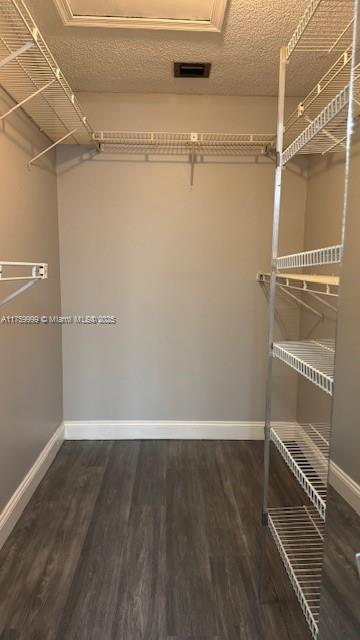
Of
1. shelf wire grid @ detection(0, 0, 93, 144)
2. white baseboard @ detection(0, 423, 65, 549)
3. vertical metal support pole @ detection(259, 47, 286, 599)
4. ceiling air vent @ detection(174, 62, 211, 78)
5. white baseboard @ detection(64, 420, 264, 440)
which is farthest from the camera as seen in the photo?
white baseboard @ detection(64, 420, 264, 440)

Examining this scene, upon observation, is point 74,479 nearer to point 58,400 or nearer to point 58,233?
point 58,400

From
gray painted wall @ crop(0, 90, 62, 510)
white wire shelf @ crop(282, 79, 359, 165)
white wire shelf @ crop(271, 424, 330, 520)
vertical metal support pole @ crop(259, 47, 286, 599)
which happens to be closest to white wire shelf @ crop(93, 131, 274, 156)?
gray painted wall @ crop(0, 90, 62, 510)

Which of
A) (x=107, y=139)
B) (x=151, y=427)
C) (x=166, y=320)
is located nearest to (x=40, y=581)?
(x=151, y=427)

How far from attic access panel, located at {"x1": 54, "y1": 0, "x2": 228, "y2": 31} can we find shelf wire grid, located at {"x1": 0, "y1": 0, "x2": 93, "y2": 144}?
0.95ft

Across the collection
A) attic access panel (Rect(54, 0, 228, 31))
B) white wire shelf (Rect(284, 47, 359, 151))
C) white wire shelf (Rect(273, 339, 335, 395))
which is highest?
attic access panel (Rect(54, 0, 228, 31))

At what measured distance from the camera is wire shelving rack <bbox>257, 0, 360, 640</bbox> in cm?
120

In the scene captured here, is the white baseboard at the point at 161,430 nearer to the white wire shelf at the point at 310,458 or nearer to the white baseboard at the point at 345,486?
the white wire shelf at the point at 310,458

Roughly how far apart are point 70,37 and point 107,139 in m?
0.64

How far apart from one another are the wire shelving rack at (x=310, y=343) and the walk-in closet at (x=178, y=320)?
0.01 m

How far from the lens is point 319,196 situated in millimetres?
2459

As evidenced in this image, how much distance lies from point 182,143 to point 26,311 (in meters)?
1.48

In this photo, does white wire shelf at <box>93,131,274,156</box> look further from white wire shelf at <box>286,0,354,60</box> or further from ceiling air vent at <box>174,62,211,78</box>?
white wire shelf at <box>286,0,354,60</box>

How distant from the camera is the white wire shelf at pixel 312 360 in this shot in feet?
3.77

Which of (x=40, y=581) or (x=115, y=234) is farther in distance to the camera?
(x=115, y=234)
